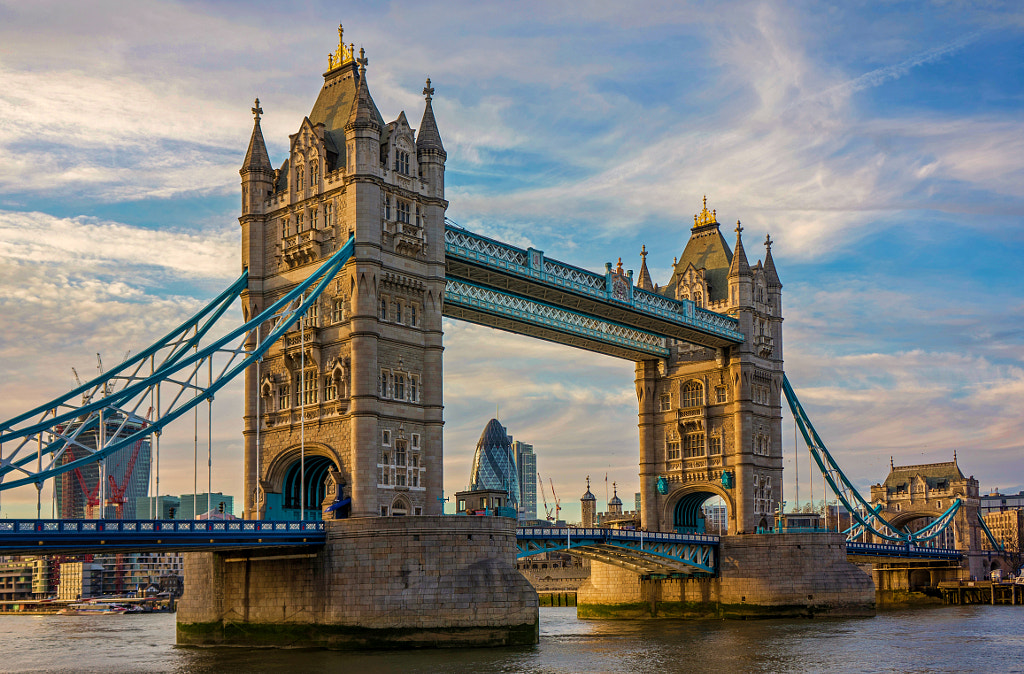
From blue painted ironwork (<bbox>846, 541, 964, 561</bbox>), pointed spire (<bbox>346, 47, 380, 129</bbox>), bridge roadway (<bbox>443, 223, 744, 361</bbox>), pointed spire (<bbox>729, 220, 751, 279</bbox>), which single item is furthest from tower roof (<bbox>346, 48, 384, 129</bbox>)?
blue painted ironwork (<bbox>846, 541, 964, 561</bbox>)

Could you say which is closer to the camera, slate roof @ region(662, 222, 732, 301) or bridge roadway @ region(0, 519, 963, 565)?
bridge roadway @ region(0, 519, 963, 565)

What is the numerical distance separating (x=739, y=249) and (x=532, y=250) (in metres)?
29.0

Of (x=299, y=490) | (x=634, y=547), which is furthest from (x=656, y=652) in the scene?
(x=299, y=490)

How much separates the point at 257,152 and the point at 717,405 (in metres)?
46.0

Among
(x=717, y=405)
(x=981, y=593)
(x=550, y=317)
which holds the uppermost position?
(x=550, y=317)

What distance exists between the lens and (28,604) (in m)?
185

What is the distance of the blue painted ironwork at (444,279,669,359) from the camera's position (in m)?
75.6

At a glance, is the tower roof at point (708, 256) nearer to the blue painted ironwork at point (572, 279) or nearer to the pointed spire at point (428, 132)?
the blue painted ironwork at point (572, 279)

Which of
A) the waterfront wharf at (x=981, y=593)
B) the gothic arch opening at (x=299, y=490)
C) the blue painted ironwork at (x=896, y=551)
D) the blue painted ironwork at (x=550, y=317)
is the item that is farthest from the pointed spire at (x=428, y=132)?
→ the waterfront wharf at (x=981, y=593)

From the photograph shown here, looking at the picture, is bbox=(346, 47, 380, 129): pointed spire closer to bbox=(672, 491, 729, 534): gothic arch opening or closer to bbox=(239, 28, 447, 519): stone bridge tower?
bbox=(239, 28, 447, 519): stone bridge tower

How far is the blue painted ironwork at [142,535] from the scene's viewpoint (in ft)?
157

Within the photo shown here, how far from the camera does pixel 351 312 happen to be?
63.8 m

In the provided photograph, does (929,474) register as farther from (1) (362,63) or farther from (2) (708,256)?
(1) (362,63)

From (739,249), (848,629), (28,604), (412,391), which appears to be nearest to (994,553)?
(739,249)
